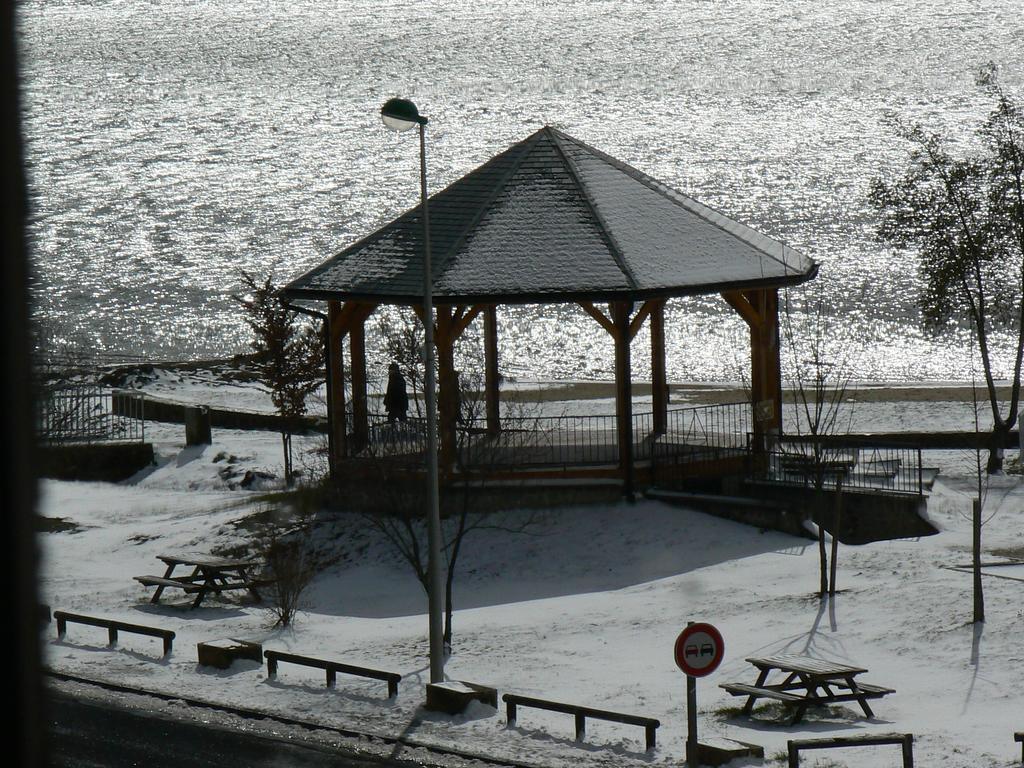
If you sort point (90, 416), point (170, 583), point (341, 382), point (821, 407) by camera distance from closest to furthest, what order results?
point (170, 583)
point (821, 407)
point (341, 382)
point (90, 416)

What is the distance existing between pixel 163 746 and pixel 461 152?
122438 millimetres

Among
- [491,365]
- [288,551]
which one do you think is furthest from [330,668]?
[491,365]

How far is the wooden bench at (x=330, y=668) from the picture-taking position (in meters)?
16.9

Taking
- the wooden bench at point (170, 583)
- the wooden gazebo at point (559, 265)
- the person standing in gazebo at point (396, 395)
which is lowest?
the wooden bench at point (170, 583)

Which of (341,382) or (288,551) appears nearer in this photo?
(288,551)

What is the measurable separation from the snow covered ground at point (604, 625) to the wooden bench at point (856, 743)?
555 millimetres

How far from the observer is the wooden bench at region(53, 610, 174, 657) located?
19047mm

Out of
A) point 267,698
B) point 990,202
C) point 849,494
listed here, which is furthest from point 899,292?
point 267,698

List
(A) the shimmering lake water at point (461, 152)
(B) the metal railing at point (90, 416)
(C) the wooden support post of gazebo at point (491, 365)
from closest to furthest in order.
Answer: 1. (C) the wooden support post of gazebo at point (491, 365)
2. (B) the metal railing at point (90, 416)
3. (A) the shimmering lake water at point (461, 152)

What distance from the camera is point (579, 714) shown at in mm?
14922

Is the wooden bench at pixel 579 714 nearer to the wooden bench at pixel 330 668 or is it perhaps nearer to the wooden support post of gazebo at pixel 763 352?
the wooden bench at pixel 330 668

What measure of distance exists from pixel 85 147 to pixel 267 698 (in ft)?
431

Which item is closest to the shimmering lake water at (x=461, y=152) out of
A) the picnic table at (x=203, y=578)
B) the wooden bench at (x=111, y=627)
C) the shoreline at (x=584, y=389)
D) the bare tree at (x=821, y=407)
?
the bare tree at (x=821, y=407)

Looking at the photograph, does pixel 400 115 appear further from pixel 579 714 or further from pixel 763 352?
pixel 763 352
